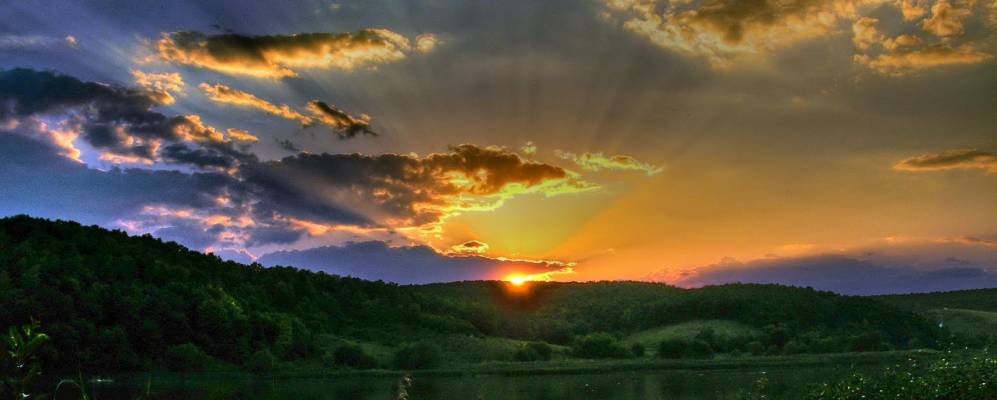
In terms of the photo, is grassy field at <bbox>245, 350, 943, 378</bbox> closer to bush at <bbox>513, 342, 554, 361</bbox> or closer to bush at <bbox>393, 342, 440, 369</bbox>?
bush at <bbox>393, 342, 440, 369</bbox>

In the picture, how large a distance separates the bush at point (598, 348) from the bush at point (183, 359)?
2924 inches

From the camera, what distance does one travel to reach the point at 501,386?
339 feet

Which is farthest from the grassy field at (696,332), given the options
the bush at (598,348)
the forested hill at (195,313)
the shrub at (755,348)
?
the bush at (598,348)

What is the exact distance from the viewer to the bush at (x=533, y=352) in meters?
163

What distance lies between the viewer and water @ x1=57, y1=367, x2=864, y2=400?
82.6 metres

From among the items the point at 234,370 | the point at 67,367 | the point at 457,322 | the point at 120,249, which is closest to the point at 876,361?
the point at 457,322

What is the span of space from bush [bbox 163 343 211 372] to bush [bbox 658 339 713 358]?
89105mm

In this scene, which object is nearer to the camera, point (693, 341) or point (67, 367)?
point (67, 367)

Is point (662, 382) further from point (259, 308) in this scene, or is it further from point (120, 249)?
point (120, 249)

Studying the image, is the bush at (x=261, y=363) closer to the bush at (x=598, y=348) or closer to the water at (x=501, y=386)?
the water at (x=501, y=386)

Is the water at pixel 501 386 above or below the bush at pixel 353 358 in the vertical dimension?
below

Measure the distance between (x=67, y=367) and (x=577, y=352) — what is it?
93498mm

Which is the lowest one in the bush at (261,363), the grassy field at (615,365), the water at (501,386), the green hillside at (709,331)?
the water at (501,386)

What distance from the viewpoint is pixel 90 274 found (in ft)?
479
